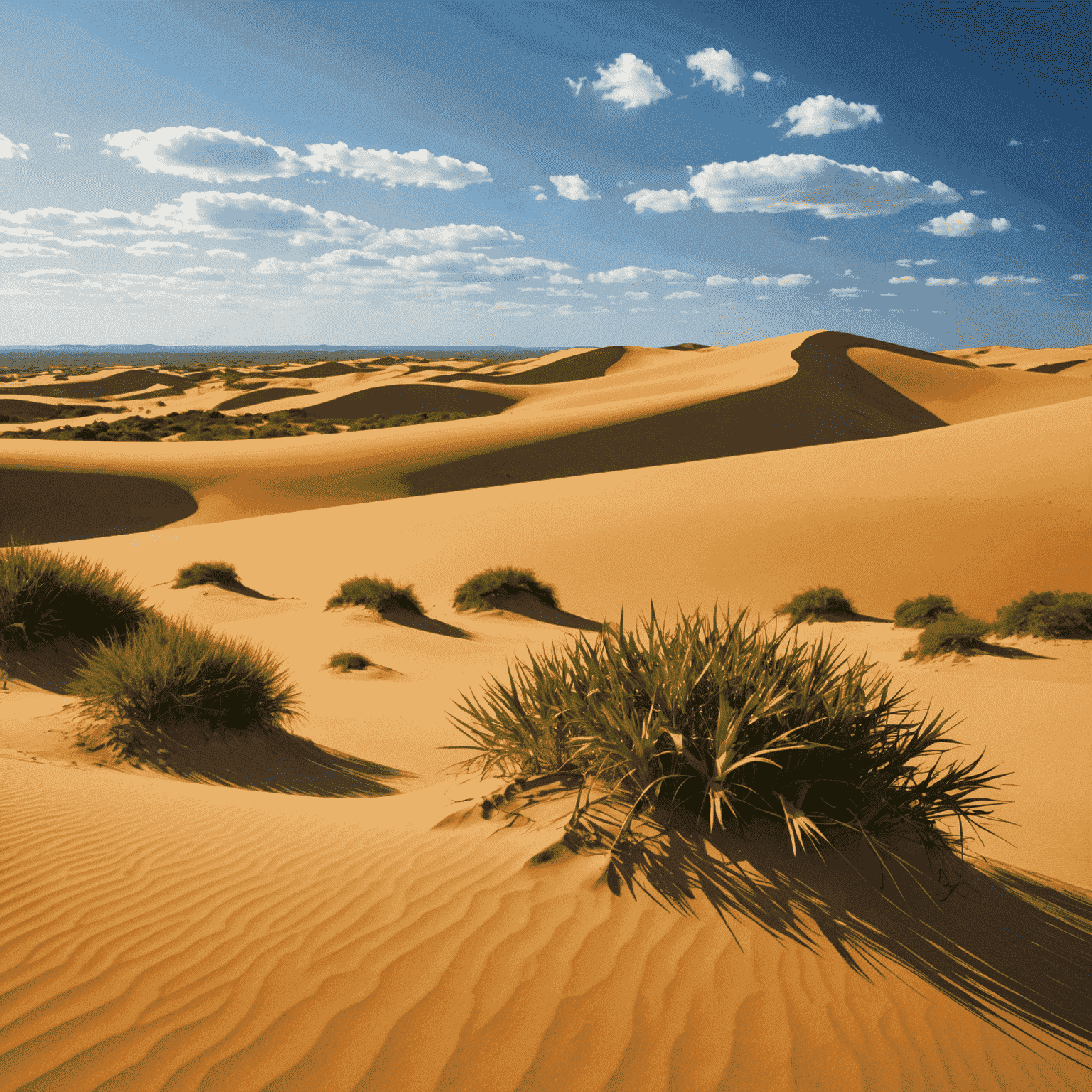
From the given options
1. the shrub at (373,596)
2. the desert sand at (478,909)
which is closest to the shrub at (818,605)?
the desert sand at (478,909)

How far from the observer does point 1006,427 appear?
24422 mm

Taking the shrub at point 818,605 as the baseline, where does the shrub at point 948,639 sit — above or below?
above

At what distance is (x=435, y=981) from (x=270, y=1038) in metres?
0.52

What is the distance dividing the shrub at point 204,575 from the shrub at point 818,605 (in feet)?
35.6

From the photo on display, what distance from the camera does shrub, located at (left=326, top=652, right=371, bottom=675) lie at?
35.3 ft

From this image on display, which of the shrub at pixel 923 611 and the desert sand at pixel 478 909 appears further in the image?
the shrub at pixel 923 611

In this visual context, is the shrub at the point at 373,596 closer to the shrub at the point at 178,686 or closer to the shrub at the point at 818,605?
the shrub at the point at 178,686

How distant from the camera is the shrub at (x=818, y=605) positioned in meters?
13.5

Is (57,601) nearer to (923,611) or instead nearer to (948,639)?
(948,639)

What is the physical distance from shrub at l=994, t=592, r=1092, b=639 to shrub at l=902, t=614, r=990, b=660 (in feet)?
2.27

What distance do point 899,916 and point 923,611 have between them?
1007cm

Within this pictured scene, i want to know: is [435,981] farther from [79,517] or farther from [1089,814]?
[79,517]

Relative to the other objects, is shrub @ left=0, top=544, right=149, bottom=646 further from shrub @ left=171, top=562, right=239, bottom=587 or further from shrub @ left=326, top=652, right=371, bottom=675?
shrub @ left=171, top=562, right=239, bottom=587

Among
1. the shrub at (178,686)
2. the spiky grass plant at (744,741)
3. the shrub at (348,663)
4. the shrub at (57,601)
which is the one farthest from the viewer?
the shrub at (348,663)
